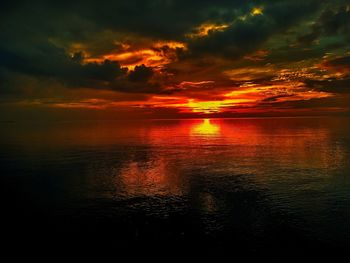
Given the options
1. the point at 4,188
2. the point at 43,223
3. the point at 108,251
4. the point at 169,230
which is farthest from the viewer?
the point at 4,188

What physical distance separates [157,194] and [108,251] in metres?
27.4

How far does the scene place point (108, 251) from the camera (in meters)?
44.9

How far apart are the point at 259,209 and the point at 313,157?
232 ft

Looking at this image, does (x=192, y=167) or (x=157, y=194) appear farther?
(x=192, y=167)

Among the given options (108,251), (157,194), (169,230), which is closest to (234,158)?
(157,194)

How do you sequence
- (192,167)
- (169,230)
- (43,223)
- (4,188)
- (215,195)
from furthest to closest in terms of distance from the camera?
(192,167) → (4,188) → (215,195) → (43,223) → (169,230)

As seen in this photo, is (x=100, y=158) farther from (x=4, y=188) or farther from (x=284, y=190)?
(x=284, y=190)

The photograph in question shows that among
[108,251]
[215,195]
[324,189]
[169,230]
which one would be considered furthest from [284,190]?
[108,251]

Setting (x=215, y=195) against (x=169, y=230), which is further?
(x=215, y=195)

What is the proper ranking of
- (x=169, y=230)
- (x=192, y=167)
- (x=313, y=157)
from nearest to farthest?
(x=169, y=230) → (x=192, y=167) → (x=313, y=157)

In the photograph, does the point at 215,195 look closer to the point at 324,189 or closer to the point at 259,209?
the point at 259,209

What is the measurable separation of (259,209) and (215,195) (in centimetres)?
1191

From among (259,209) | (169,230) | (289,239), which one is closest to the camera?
(289,239)

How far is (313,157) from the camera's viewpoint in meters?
121
